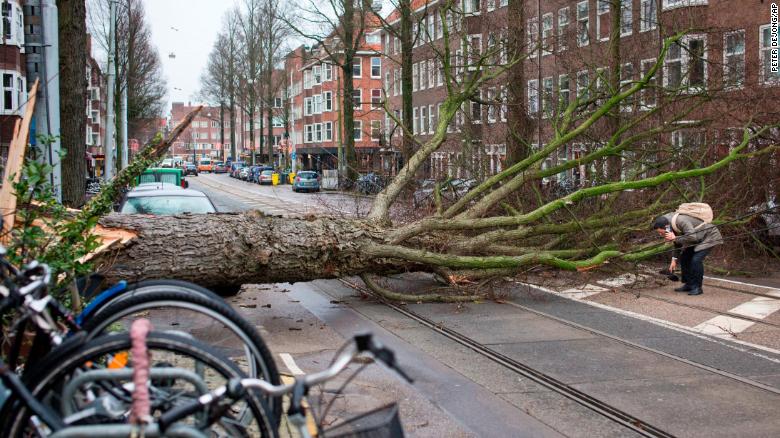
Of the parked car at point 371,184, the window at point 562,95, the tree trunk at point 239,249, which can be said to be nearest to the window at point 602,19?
the window at point 562,95

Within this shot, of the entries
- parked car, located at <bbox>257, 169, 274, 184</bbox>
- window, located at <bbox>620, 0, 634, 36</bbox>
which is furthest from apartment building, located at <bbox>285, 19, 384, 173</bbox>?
window, located at <bbox>620, 0, 634, 36</bbox>

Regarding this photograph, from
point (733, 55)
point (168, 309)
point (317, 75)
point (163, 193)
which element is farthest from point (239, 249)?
point (317, 75)

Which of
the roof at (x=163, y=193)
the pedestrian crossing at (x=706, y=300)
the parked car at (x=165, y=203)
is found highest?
the roof at (x=163, y=193)

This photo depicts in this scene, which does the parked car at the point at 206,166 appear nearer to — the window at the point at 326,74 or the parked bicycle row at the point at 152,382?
the window at the point at 326,74

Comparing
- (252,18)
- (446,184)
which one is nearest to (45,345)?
(446,184)

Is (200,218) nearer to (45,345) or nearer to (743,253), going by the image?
(45,345)

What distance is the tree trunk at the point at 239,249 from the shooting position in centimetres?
995

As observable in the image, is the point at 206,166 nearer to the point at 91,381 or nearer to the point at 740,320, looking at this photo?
the point at 740,320

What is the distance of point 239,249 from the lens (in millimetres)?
10422

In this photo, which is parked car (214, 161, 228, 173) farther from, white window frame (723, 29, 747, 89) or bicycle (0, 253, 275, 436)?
bicycle (0, 253, 275, 436)

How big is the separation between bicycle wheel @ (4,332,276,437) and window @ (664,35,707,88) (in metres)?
13.4

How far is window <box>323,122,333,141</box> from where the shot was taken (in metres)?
91.6

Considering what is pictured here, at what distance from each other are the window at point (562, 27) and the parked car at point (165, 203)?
32.6ft

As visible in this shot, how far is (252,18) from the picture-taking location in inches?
2950
